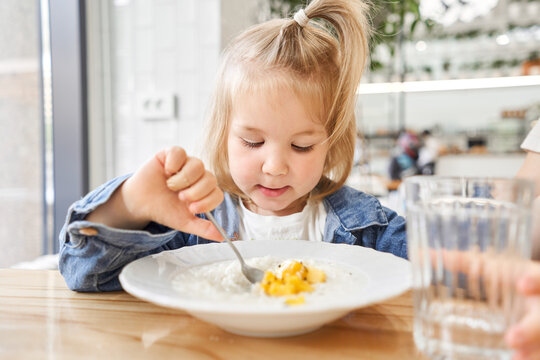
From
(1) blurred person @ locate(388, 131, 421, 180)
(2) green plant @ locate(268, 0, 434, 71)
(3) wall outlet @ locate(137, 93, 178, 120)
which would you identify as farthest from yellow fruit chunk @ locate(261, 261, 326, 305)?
(1) blurred person @ locate(388, 131, 421, 180)

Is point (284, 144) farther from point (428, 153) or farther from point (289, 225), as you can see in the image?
point (428, 153)

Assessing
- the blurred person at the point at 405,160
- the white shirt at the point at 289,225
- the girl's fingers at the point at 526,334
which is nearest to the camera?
the girl's fingers at the point at 526,334

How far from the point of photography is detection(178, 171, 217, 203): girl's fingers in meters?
0.67

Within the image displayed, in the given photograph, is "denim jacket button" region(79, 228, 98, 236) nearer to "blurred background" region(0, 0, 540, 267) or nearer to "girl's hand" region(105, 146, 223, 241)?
"girl's hand" region(105, 146, 223, 241)

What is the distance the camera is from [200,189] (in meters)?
0.67

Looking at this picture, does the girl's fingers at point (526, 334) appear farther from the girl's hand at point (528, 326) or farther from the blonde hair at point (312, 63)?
the blonde hair at point (312, 63)

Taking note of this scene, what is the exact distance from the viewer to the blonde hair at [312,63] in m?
0.96

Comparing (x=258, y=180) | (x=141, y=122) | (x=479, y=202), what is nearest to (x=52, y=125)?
(x=141, y=122)

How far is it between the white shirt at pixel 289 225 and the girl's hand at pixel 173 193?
0.40 m

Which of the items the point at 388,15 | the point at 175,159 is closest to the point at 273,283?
the point at 175,159

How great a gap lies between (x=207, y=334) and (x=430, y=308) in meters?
0.25

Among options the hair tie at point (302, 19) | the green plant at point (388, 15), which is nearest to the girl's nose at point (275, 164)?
the hair tie at point (302, 19)

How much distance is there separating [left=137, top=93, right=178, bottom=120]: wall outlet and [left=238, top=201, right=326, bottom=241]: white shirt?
1194 mm

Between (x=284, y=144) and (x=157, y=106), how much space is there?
4.72ft
